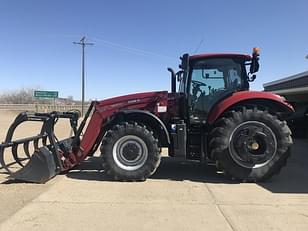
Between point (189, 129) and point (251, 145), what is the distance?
1.36 metres

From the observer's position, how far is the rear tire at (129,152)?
880cm

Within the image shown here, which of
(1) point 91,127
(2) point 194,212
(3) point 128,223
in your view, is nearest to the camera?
(3) point 128,223

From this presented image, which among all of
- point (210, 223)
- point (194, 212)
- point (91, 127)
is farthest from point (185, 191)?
point (91, 127)

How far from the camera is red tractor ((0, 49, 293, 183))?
877 centimetres

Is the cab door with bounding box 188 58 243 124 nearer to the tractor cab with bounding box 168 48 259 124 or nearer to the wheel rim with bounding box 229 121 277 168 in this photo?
the tractor cab with bounding box 168 48 259 124

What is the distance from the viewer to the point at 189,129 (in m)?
9.41

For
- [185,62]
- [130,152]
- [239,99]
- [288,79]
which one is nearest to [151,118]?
[130,152]

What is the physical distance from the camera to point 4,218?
5.96 m

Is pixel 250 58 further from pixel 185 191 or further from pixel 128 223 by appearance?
pixel 128 223

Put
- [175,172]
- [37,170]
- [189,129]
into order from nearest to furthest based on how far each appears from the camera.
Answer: [37,170]
[189,129]
[175,172]

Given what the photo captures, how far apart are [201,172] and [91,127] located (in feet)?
8.70

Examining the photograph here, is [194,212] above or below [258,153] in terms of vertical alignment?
below

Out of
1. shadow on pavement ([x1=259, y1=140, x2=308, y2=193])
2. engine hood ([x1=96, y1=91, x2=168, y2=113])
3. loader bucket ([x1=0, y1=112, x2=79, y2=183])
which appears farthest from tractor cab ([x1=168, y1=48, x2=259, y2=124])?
loader bucket ([x1=0, y1=112, x2=79, y2=183])

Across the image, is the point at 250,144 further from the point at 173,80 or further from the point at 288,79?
the point at 288,79
